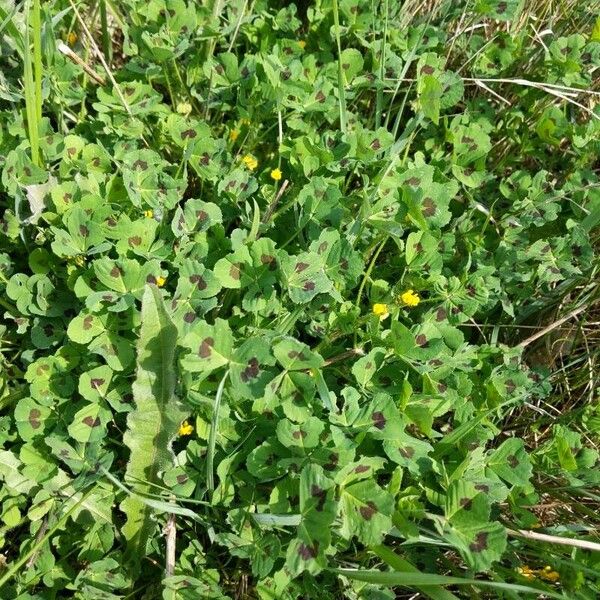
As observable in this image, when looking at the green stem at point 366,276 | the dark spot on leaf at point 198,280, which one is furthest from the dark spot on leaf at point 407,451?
the dark spot on leaf at point 198,280

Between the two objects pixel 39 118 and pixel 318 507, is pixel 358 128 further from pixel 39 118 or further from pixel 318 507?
pixel 318 507

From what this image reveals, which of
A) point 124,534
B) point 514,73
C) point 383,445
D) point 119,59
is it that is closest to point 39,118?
point 119,59

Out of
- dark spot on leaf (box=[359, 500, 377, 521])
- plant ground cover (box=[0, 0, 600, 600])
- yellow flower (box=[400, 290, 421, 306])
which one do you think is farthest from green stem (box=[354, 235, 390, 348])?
dark spot on leaf (box=[359, 500, 377, 521])

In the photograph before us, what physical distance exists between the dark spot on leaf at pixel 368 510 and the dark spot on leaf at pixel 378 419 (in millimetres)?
279

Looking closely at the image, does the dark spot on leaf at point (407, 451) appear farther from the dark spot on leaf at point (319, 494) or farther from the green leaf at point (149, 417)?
the green leaf at point (149, 417)

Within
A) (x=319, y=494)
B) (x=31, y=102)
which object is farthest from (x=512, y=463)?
(x=31, y=102)

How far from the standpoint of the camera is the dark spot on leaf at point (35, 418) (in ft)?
7.65

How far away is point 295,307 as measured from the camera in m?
2.43

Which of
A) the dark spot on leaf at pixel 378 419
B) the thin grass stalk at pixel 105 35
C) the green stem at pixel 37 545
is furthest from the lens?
the thin grass stalk at pixel 105 35

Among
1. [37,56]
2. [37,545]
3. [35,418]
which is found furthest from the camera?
[37,56]

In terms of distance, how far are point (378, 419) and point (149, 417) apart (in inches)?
27.7

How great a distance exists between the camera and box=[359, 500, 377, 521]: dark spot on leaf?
76.2 inches

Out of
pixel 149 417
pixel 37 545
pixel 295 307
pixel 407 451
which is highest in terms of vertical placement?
pixel 295 307

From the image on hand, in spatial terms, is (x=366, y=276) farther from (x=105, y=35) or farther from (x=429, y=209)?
(x=105, y=35)
